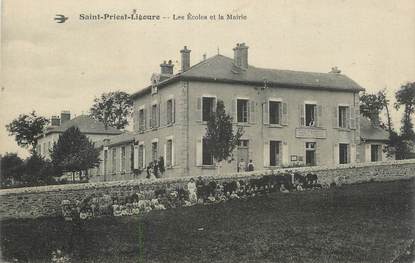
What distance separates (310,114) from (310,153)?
1809 mm

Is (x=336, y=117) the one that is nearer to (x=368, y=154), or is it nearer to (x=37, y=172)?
(x=368, y=154)

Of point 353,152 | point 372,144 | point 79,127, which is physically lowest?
point 353,152

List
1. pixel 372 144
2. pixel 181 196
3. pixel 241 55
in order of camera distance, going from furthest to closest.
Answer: pixel 372 144 → pixel 241 55 → pixel 181 196

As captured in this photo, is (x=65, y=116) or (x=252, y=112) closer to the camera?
(x=252, y=112)

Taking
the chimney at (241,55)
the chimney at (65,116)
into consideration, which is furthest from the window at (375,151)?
the chimney at (65,116)

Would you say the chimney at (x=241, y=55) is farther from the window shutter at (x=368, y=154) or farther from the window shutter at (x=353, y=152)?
the window shutter at (x=368, y=154)

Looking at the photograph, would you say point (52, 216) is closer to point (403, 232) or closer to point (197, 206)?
point (197, 206)

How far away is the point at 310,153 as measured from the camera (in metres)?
27.8

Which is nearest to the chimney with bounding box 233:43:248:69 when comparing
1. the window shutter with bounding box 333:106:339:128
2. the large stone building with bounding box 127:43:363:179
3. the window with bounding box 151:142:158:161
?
the large stone building with bounding box 127:43:363:179

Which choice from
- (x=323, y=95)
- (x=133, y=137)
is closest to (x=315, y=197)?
(x=323, y=95)

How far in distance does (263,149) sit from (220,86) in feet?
11.0

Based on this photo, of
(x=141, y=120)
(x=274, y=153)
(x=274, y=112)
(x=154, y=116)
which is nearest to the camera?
(x=274, y=153)

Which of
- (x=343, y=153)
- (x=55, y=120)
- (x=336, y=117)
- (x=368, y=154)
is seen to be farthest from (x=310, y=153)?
(x=55, y=120)

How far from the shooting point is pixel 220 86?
2597 cm
